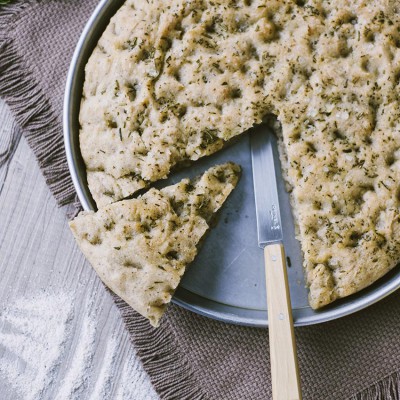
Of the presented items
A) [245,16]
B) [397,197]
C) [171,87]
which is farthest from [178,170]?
[397,197]

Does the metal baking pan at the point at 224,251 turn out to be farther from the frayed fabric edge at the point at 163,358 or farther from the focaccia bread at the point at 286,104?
the frayed fabric edge at the point at 163,358

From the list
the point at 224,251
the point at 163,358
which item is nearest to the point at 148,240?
the point at 224,251

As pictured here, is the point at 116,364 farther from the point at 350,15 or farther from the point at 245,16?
the point at 350,15

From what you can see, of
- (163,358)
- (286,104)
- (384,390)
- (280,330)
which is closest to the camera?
(280,330)

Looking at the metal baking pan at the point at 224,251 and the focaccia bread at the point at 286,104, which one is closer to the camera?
the focaccia bread at the point at 286,104

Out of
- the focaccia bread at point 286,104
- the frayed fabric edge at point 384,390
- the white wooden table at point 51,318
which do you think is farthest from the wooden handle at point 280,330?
the white wooden table at point 51,318

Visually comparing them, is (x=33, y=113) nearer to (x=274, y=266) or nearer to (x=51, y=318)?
(x=51, y=318)
